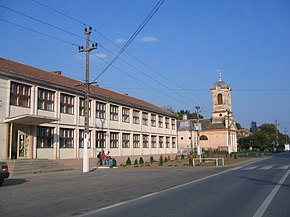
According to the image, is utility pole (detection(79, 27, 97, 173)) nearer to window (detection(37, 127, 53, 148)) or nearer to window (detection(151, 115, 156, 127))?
window (detection(37, 127, 53, 148))

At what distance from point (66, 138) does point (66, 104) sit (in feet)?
11.1

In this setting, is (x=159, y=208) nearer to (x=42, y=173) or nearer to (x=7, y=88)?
(x=42, y=173)

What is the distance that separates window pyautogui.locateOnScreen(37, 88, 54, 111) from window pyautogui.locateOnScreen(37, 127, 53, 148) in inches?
75.4

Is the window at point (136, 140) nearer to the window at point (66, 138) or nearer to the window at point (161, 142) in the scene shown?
the window at point (161, 142)

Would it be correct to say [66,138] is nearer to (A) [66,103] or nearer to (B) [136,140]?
(A) [66,103]

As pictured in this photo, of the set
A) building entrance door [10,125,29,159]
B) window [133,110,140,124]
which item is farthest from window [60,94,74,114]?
window [133,110,140,124]

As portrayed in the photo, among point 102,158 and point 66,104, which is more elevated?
point 66,104

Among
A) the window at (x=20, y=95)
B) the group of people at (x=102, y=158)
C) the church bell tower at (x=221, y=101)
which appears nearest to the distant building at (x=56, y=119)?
the window at (x=20, y=95)

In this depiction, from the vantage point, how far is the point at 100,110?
4031 centimetres

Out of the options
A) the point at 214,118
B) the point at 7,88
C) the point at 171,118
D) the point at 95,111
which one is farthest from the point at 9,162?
the point at 214,118

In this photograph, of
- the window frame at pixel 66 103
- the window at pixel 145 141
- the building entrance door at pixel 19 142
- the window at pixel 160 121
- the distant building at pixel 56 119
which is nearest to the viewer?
the distant building at pixel 56 119

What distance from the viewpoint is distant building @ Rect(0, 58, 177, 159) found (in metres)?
27.0

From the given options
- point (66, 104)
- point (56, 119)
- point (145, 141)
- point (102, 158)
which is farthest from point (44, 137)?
point (145, 141)

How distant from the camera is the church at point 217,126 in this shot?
91500 mm
